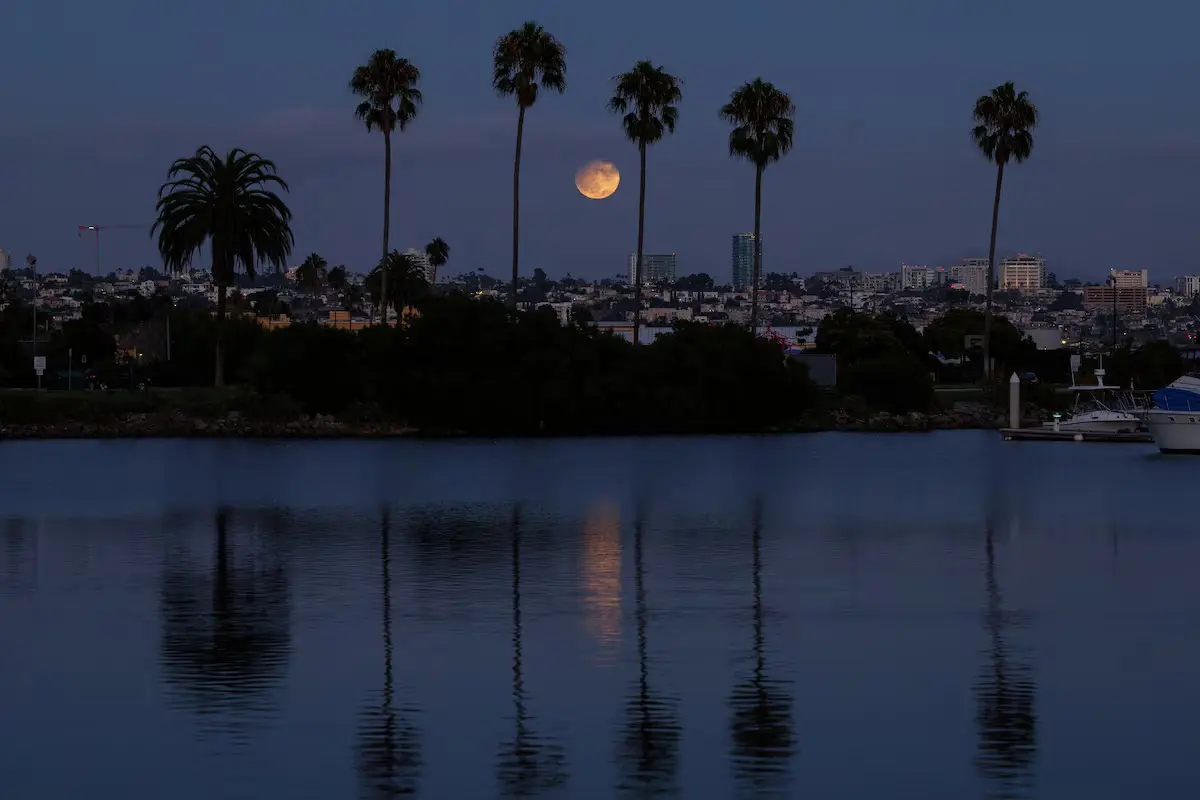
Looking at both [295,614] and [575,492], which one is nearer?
[295,614]

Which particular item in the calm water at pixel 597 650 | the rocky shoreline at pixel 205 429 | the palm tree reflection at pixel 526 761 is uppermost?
the rocky shoreline at pixel 205 429

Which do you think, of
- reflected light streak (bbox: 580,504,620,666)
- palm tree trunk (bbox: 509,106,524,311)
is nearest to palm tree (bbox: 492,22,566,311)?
Answer: palm tree trunk (bbox: 509,106,524,311)

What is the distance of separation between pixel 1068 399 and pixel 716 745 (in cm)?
11315

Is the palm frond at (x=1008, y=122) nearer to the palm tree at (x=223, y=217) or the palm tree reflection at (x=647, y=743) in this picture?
the palm tree at (x=223, y=217)

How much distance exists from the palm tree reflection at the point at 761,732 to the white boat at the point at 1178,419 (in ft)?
208

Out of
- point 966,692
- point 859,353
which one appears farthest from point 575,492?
point 859,353

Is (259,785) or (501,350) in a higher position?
(501,350)

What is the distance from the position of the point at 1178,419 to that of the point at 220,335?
5131cm

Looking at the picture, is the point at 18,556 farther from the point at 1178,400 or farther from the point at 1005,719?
the point at 1178,400

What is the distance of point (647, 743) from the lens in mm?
17844

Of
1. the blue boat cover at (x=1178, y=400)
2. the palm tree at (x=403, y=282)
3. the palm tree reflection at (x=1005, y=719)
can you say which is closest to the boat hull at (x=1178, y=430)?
the blue boat cover at (x=1178, y=400)

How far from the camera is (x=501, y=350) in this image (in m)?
98.7

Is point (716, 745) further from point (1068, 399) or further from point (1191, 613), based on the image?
point (1068, 399)

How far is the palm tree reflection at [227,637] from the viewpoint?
784 inches
